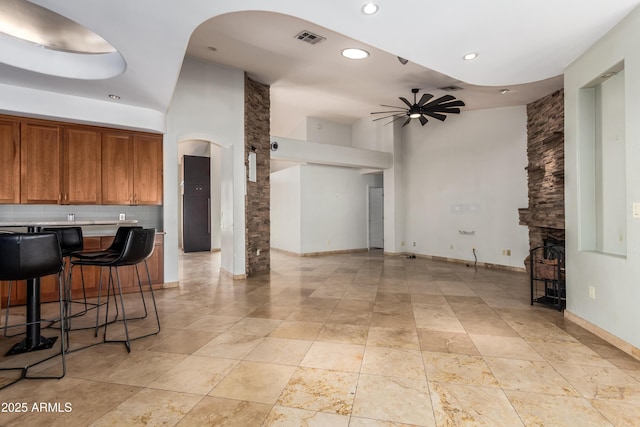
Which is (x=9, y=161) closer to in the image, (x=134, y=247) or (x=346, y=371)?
(x=134, y=247)

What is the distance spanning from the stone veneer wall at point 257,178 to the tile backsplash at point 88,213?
1.59 metres

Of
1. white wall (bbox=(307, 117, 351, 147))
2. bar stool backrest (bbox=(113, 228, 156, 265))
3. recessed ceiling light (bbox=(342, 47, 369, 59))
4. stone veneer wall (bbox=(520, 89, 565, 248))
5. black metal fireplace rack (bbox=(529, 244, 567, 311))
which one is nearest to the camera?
bar stool backrest (bbox=(113, 228, 156, 265))

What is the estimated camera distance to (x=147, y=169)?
505cm

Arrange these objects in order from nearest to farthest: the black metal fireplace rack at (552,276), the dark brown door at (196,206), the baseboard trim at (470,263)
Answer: the black metal fireplace rack at (552,276) → the baseboard trim at (470,263) → the dark brown door at (196,206)

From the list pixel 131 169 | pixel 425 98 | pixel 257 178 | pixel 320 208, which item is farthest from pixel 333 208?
pixel 131 169

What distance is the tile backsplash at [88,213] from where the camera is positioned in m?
4.41

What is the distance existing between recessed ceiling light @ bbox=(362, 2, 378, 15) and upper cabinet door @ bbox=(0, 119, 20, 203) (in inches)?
179

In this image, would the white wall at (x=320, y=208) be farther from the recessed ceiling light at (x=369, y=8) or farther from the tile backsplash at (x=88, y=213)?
the recessed ceiling light at (x=369, y=8)

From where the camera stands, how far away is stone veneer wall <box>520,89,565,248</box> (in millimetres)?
5480

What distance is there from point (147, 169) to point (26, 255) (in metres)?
3.06

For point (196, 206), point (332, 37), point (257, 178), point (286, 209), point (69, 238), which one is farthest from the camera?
point (196, 206)

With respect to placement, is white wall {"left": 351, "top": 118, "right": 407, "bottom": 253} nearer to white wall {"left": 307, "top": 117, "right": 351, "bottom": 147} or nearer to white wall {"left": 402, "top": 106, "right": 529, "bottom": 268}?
white wall {"left": 402, "top": 106, "right": 529, "bottom": 268}

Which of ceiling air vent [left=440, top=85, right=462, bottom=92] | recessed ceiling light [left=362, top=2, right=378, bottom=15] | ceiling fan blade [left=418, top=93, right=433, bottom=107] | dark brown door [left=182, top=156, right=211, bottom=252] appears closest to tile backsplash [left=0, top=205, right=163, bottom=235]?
recessed ceiling light [left=362, top=2, right=378, bottom=15]

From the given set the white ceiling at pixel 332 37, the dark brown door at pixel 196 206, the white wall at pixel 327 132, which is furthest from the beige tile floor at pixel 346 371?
the dark brown door at pixel 196 206
